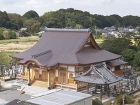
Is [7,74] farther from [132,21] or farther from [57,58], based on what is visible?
[132,21]

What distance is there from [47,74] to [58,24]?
3415 inches

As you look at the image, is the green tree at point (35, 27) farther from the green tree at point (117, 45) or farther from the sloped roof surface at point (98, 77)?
the sloped roof surface at point (98, 77)

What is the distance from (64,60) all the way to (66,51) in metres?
1.53

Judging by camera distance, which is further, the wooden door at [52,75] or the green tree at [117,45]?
the green tree at [117,45]

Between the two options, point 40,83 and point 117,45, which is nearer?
point 40,83

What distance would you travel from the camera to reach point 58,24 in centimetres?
11106

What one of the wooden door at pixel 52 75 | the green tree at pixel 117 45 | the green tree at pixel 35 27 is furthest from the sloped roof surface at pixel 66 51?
the green tree at pixel 35 27

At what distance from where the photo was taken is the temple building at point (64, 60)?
23.6 meters

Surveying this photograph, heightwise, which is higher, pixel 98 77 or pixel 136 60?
pixel 98 77

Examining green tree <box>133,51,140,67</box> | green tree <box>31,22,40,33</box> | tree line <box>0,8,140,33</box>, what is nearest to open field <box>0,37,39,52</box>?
green tree <box>31,22,40,33</box>

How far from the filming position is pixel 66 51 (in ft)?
81.8

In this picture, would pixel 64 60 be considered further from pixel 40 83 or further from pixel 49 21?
pixel 49 21

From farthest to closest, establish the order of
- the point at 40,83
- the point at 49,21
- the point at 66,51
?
the point at 49,21 < the point at 40,83 < the point at 66,51

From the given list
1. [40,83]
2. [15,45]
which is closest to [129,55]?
[40,83]
